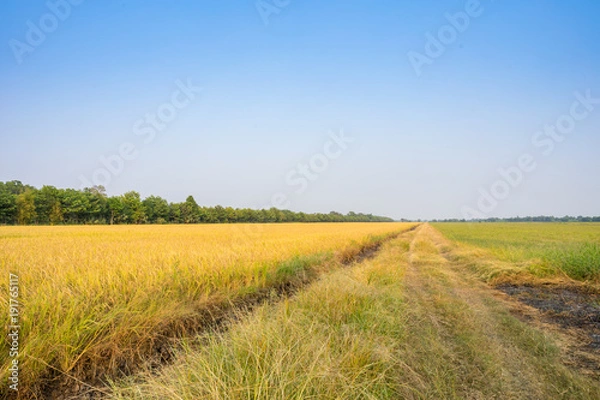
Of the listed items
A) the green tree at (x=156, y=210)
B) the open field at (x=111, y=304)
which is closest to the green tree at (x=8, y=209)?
the green tree at (x=156, y=210)

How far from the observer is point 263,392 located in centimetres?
196

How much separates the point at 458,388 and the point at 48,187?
79.3 metres

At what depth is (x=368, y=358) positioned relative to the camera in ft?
8.52

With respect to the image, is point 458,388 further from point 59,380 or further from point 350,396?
A: point 59,380

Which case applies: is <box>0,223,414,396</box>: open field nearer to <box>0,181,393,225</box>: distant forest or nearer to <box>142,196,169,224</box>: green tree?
<box>0,181,393,225</box>: distant forest

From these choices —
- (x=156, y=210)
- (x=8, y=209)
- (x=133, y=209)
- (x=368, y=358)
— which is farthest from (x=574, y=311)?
(x=156, y=210)

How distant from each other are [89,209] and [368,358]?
76272 mm

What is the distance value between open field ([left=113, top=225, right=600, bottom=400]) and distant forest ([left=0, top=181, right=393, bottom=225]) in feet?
239

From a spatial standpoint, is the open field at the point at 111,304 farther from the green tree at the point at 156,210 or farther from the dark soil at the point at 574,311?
the green tree at the point at 156,210

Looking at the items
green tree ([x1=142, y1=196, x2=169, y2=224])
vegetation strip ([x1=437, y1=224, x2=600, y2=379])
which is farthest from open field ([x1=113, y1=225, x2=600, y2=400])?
green tree ([x1=142, y1=196, x2=169, y2=224])

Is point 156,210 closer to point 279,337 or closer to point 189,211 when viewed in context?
point 189,211

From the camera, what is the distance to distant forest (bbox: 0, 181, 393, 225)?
54.7 meters

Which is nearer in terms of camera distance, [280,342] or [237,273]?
[280,342]

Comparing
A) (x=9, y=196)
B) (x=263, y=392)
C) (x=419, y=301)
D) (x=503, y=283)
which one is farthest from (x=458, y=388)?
(x=9, y=196)
